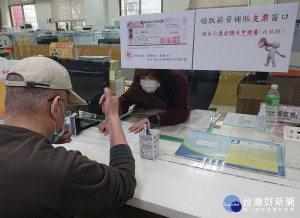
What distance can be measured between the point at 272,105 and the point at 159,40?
2.37 feet

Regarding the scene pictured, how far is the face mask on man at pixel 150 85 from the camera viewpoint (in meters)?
1.42

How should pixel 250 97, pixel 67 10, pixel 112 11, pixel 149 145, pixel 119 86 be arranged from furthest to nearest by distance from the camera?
pixel 67 10 → pixel 112 11 → pixel 119 86 → pixel 250 97 → pixel 149 145

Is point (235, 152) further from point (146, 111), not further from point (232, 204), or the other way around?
point (146, 111)

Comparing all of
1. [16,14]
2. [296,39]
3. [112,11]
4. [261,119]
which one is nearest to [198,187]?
[261,119]

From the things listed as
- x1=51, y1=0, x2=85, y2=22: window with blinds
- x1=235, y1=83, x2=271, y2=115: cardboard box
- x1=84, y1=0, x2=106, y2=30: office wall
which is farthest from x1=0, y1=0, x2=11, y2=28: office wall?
x1=235, y1=83, x2=271, y2=115: cardboard box

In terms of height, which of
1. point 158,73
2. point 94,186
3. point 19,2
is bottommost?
point 94,186

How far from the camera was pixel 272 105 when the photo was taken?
123 centimetres

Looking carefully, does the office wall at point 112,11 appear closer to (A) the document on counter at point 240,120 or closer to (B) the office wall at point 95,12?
(B) the office wall at point 95,12

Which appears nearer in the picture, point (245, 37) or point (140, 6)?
point (245, 37)

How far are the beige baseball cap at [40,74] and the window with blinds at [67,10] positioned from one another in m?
7.86

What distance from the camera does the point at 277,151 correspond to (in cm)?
98

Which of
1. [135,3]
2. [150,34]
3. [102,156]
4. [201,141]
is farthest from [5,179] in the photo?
[135,3]

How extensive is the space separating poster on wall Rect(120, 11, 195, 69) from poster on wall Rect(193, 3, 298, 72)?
56mm

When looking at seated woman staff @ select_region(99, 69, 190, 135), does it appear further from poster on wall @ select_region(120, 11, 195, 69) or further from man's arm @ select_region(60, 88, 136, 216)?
man's arm @ select_region(60, 88, 136, 216)
